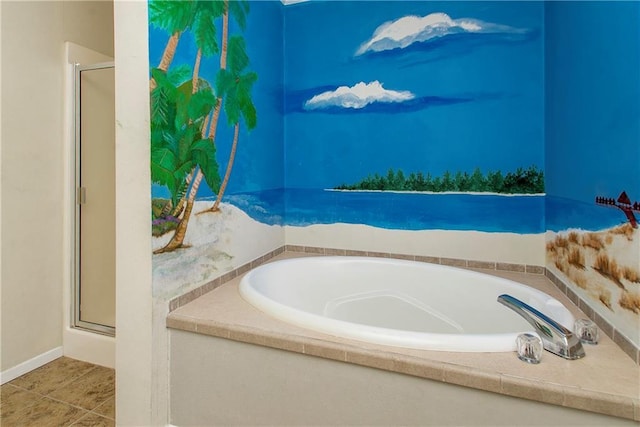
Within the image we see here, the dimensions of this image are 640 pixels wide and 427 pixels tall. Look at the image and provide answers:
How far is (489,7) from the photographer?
2.02m

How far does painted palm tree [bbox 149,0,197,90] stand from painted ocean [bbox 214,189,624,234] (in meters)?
0.73

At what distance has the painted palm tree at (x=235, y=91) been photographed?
5.80ft

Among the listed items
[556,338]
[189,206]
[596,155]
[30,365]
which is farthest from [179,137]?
[30,365]

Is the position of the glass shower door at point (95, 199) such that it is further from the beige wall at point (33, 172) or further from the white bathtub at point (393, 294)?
the white bathtub at point (393, 294)

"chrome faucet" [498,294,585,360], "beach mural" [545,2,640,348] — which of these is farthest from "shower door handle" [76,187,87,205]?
"beach mural" [545,2,640,348]

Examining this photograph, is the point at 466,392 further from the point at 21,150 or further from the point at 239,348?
the point at 21,150

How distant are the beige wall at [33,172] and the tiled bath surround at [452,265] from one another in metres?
1.39

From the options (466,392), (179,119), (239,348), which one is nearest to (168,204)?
(179,119)

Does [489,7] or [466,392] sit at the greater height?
[489,7]

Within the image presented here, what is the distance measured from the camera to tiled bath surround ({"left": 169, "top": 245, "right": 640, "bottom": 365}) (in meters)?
1.17

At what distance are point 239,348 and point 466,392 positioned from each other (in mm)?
799

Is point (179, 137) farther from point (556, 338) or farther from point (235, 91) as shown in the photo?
point (556, 338)

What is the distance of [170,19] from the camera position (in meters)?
1.42

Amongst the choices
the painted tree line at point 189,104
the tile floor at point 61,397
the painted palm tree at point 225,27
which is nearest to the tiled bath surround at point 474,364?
the painted tree line at point 189,104
